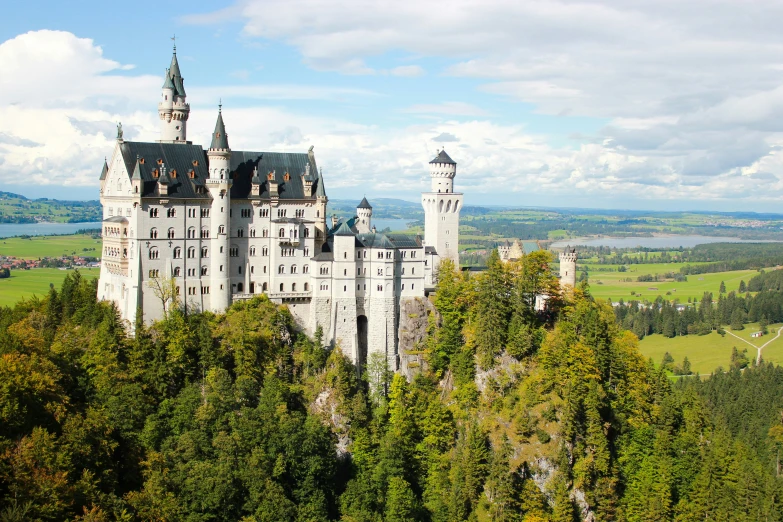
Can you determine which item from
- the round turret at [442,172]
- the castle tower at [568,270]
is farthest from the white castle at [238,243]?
the castle tower at [568,270]

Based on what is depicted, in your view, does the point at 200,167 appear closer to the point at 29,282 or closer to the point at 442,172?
the point at 442,172

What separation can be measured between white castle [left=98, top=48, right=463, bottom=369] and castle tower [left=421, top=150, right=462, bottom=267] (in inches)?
205

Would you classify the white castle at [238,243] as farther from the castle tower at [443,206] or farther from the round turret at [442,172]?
the round turret at [442,172]

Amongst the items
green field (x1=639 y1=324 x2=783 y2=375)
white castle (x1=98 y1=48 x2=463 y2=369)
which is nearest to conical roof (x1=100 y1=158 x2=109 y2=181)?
white castle (x1=98 y1=48 x2=463 y2=369)

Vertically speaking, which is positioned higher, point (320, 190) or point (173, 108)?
point (173, 108)

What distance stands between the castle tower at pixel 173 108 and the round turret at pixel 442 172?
2750 centimetres

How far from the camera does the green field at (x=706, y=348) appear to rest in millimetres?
139500

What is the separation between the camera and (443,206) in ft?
293

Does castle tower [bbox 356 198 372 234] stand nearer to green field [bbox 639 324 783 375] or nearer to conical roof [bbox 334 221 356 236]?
conical roof [bbox 334 221 356 236]

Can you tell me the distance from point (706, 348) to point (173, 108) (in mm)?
112462

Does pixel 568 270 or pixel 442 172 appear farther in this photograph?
pixel 442 172

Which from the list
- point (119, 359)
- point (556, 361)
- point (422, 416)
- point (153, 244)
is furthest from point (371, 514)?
point (153, 244)

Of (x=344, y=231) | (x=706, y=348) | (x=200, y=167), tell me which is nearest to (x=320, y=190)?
(x=344, y=231)

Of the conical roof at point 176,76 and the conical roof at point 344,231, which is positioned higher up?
the conical roof at point 176,76
